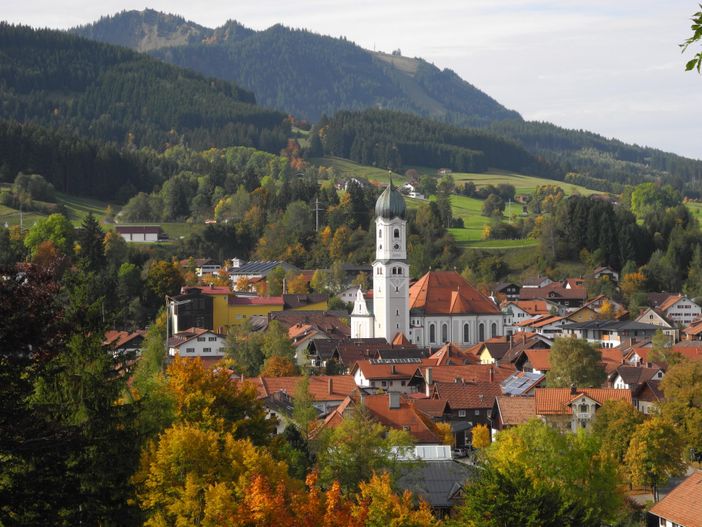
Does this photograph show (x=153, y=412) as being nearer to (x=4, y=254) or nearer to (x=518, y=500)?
(x=518, y=500)

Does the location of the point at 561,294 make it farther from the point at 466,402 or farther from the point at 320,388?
the point at 466,402

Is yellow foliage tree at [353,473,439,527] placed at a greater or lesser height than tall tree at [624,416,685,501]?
greater

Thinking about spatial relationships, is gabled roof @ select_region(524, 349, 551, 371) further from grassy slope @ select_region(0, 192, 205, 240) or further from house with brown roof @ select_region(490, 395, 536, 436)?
grassy slope @ select_region(0, 192, 205, 240)

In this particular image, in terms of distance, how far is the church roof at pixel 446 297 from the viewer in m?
89.7

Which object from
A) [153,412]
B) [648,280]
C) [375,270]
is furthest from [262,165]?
[153,412]

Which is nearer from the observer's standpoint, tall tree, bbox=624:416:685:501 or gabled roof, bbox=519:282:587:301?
tall tree, bbox=624:416:685:501

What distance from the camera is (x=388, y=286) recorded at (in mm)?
87500

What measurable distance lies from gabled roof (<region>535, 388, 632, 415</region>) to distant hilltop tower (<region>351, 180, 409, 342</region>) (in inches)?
1329

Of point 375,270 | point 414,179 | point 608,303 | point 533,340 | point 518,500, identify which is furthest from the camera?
point 414,179

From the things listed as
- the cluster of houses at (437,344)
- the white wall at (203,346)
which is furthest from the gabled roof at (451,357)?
the white wall at (203,346)

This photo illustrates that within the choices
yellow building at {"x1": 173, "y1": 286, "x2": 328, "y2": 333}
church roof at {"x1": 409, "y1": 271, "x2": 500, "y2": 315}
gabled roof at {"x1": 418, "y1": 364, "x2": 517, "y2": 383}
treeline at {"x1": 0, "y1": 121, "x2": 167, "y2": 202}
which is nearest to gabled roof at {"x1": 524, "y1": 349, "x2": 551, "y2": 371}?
gabled roof at {"x1": 418, "y1": 364, "x2": 517, "y2": 383}

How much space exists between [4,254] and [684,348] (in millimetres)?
43812

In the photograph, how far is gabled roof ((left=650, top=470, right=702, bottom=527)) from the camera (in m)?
36.4

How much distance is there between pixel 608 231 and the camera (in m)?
116
